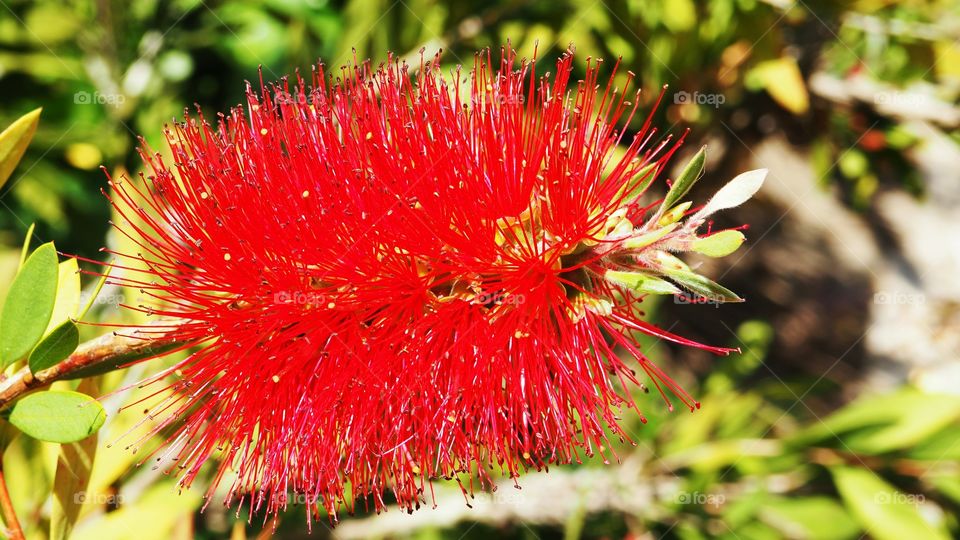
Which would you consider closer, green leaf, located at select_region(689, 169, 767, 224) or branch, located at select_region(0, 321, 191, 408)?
green leaf, located at select_region(689, 169, 767, 224)

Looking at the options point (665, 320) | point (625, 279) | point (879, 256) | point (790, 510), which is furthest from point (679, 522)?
point (879, 256)

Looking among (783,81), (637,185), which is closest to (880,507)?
(783,81)

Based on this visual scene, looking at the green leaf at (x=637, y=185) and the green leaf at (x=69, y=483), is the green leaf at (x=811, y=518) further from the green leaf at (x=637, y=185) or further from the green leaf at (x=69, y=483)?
the green leaf at (x=69, y=483)

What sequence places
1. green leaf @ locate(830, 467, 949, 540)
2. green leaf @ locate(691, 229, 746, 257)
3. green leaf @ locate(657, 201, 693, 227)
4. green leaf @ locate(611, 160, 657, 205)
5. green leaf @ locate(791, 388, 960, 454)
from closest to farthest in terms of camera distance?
green leaf @ locate(691, 229, 746, 257)
green leaf @ locate(657, 201, 693, 227)
green leaf @ locate(611, 160, 657, 205)
green leaf @ locate(830, 467, 949, 540)
green leaf @ locate(791, 388, 960, 454)

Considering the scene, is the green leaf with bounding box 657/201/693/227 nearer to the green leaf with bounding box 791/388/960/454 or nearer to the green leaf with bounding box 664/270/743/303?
the green leaf with bounding box 664/270/743/303

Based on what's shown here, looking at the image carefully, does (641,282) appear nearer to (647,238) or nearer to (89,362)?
(647,238)

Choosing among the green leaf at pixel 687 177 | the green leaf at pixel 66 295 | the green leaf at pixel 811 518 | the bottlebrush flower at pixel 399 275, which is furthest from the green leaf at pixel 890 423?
the green leaf at pixel 66 295

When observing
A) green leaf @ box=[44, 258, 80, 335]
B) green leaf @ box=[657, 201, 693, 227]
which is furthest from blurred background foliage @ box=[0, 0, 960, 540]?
green leaf @ box=[657, 201, 693, 227]
